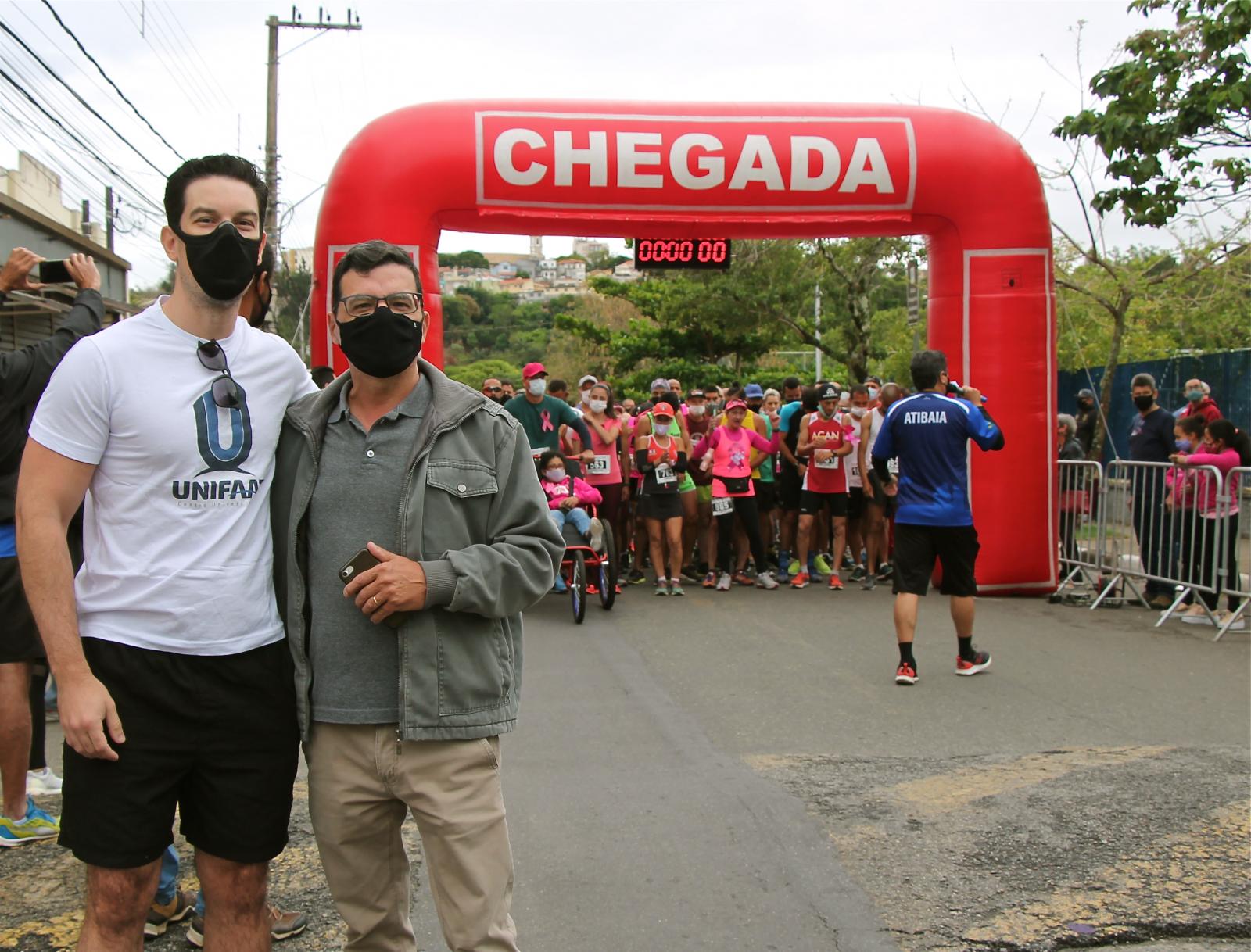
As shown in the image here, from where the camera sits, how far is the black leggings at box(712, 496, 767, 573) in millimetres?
11289

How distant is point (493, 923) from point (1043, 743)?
4057mm

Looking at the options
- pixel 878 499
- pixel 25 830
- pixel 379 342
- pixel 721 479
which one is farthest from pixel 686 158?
pixel 379 342

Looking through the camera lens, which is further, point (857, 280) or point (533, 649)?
point (857, 280)

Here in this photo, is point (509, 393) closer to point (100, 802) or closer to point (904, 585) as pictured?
point (904, 585)

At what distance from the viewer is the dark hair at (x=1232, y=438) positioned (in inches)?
374

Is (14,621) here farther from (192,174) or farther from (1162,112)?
(1162,112)

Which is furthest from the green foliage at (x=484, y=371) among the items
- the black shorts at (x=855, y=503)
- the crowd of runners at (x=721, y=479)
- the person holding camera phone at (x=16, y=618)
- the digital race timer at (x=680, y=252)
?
the person holding camera phone at (x=16, y=618)

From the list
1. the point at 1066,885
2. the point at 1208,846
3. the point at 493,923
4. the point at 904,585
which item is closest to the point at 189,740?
the point at 493,923

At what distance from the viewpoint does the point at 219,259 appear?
266 centimetres

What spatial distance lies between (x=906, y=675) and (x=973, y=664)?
1.84ft

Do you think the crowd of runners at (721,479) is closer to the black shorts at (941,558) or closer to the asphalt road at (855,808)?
the asphalt road at (855,808)

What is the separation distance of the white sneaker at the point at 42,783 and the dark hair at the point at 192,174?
3176 mm

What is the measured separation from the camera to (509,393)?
13875 millimetres

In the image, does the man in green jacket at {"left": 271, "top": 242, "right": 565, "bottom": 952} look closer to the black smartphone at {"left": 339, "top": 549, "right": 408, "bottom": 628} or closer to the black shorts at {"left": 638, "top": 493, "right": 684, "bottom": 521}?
the black smartphone at {"left": 339, "top": 549, "right": 408, "bottom": 628}
